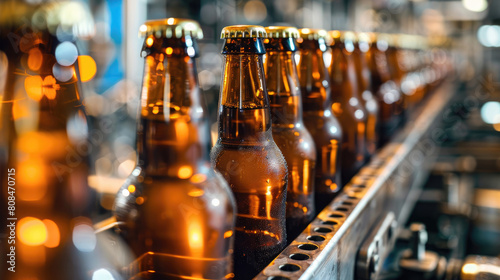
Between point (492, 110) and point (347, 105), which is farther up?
point (347, 105)

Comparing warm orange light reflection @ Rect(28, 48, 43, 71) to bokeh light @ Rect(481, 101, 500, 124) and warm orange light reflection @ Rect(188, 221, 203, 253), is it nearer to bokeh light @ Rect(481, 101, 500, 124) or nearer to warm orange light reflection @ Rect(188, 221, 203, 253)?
warm orange light reflection @ Rect(188, 221, 203, 253)

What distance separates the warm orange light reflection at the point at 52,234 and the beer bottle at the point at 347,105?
57 centimetres

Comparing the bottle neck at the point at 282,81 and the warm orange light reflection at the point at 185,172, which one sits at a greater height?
the bottle neck at the point at 282,81

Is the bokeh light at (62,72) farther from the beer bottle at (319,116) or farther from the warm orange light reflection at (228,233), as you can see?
the beer bottle at (319,116)

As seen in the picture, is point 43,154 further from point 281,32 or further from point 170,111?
point 281,32

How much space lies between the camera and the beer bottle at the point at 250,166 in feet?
1.59

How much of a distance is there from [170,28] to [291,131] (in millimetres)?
Answer: 256

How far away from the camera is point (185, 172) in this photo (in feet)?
1.35

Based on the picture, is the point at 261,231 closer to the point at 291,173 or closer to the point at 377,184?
the point at 291,173

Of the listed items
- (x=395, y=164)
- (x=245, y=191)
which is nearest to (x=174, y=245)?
(x=245, y=191)

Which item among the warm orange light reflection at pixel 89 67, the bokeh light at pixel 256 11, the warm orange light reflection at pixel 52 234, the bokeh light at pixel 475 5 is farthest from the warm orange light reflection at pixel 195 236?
the bokeh light at pixel 475 5

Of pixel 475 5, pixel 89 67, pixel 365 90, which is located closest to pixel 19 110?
pixel 365 90

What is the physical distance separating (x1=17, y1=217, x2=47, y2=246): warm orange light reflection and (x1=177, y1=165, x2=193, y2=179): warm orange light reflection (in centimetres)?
12

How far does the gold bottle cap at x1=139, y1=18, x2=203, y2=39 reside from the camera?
39 centimetres
